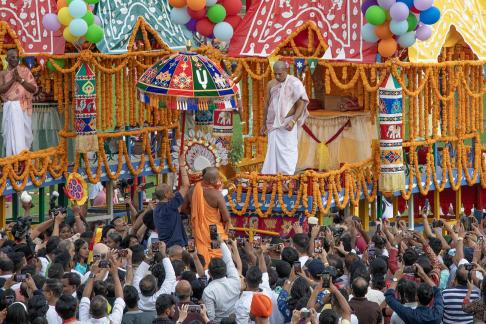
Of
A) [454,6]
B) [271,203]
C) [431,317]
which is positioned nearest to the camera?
[431,317]

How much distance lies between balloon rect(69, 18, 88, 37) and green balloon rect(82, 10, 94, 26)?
0.36ft

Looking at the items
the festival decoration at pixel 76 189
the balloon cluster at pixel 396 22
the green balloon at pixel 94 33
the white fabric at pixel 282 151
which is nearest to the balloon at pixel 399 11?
the balloon cluster at pixel 396 22

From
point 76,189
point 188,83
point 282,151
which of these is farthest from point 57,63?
point 188,83

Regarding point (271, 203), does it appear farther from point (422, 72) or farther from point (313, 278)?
point (313, 278)

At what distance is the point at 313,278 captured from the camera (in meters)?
15.1

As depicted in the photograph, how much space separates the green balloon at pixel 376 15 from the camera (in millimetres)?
22516

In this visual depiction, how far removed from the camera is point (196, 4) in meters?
23.7

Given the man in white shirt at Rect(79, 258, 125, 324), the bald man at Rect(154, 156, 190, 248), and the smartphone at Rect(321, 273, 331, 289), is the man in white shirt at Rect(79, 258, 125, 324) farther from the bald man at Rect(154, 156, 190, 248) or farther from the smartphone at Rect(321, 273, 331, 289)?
the bald man at Rect(154, 156, 190, 248)

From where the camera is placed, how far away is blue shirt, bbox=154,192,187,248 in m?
18.8

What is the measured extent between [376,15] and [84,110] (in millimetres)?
5061

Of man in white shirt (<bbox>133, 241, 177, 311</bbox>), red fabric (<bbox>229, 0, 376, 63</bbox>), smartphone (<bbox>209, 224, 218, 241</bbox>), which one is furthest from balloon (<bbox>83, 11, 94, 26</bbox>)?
man in white shirt (<bbox>133, 241, 177, 311</bbox>)

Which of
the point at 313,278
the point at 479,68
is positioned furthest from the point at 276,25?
the point at 313,278

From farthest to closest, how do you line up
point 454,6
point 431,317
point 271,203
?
point 454,6 → point 271,203 → point 431,317

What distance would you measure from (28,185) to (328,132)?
4.68m
